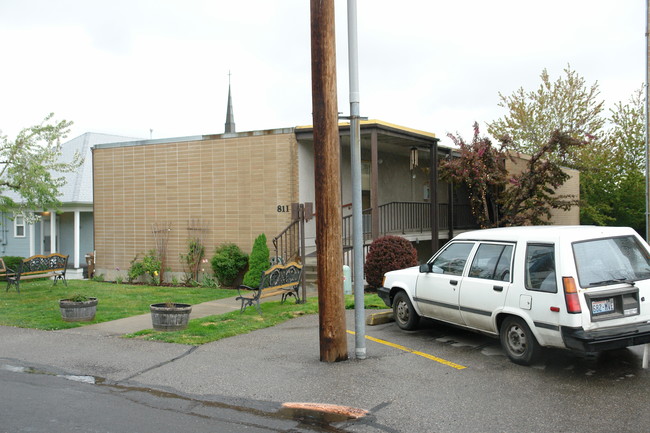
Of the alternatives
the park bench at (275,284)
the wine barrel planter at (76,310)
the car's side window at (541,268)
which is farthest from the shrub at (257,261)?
the car's side window at (541,268)

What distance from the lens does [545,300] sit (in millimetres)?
6578

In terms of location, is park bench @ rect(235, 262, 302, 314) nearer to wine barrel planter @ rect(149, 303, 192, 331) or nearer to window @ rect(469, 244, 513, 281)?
wine barrel planter @ rect(149, 303, 192, 331)

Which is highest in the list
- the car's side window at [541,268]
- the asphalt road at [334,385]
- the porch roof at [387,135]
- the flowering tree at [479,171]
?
the porch roof at [387,135]

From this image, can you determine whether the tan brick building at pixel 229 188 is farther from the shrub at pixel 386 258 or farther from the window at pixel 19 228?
the window at pixel 19 228

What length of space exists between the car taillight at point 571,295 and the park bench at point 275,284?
5963 mm

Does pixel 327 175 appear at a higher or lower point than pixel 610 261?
higher

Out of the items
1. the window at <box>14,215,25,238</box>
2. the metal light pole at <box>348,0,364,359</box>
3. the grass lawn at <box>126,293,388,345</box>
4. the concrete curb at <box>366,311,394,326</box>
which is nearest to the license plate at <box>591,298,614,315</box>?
the metal light pole at <box>348,0,364,359</box>

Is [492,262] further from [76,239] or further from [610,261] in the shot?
[76,239]

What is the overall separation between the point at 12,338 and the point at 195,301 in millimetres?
4575

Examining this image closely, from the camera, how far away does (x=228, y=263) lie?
1577cm

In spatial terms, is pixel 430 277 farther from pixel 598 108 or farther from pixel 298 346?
pixel 598 108

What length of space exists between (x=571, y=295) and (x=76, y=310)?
8267 millimetres

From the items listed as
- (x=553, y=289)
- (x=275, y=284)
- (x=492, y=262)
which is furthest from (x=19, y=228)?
(x=553, y=289)

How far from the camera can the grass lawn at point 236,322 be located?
905cm
